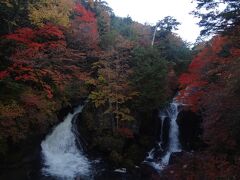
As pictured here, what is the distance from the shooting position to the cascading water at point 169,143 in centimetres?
2298

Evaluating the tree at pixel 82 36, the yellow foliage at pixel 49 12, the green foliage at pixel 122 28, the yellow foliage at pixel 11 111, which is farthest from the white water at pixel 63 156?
the green foliage at pixel 122 28

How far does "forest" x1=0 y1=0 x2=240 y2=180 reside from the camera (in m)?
18.1

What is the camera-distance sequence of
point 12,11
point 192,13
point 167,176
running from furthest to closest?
point 12,11, point 192,13, point 167,176

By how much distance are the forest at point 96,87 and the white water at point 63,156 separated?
1.43 ft

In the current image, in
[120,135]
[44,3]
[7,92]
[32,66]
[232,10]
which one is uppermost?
[44,3]

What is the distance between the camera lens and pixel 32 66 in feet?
66.5

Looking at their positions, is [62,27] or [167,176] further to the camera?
[62,27]

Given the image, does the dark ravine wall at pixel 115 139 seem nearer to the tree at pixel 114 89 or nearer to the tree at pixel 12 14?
the tree at pixel 114 89

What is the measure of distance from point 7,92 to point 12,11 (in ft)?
23.3

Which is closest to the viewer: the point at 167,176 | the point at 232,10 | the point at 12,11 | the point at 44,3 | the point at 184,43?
the point at 167,176

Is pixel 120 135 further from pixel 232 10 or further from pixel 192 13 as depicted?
pixel 232 10

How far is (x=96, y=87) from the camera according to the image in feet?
80.8

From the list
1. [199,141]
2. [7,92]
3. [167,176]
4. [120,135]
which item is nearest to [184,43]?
[199,141]

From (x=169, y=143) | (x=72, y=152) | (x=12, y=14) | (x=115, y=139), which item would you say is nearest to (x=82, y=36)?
(x=12, y=14)
